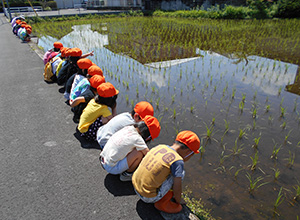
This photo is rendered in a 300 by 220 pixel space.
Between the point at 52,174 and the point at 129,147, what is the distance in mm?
915

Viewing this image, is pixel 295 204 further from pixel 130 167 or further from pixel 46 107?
pixel 46 107

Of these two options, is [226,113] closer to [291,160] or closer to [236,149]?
[236,149]

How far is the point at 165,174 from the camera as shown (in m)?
1.76

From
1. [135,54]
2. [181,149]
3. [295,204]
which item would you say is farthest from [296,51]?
[181,149]

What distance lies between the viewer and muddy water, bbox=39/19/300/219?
7.42 feet

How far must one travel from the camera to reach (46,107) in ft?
12.4

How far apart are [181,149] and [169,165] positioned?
193 mm

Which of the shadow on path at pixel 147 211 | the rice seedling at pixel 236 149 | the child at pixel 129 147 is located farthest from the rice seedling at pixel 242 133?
the shadow on path at pixel 147 211

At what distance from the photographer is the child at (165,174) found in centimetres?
174

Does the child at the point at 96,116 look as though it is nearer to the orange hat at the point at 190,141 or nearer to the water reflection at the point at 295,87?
the orange hat at the point at 190,141

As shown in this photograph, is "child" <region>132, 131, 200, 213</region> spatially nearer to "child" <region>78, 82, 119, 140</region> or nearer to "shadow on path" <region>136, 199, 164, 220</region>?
"shadow on path" <region>136, 199, 164, 220</region>

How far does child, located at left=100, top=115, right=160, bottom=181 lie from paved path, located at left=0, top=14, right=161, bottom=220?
0.19m

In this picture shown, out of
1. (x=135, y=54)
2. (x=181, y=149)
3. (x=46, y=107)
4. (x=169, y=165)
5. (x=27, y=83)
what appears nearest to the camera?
(x=169, y=165)

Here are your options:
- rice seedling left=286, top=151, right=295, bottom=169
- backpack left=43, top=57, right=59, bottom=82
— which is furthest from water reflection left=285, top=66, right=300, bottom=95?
backpack left=43, top=57, right=59, bottom=82
